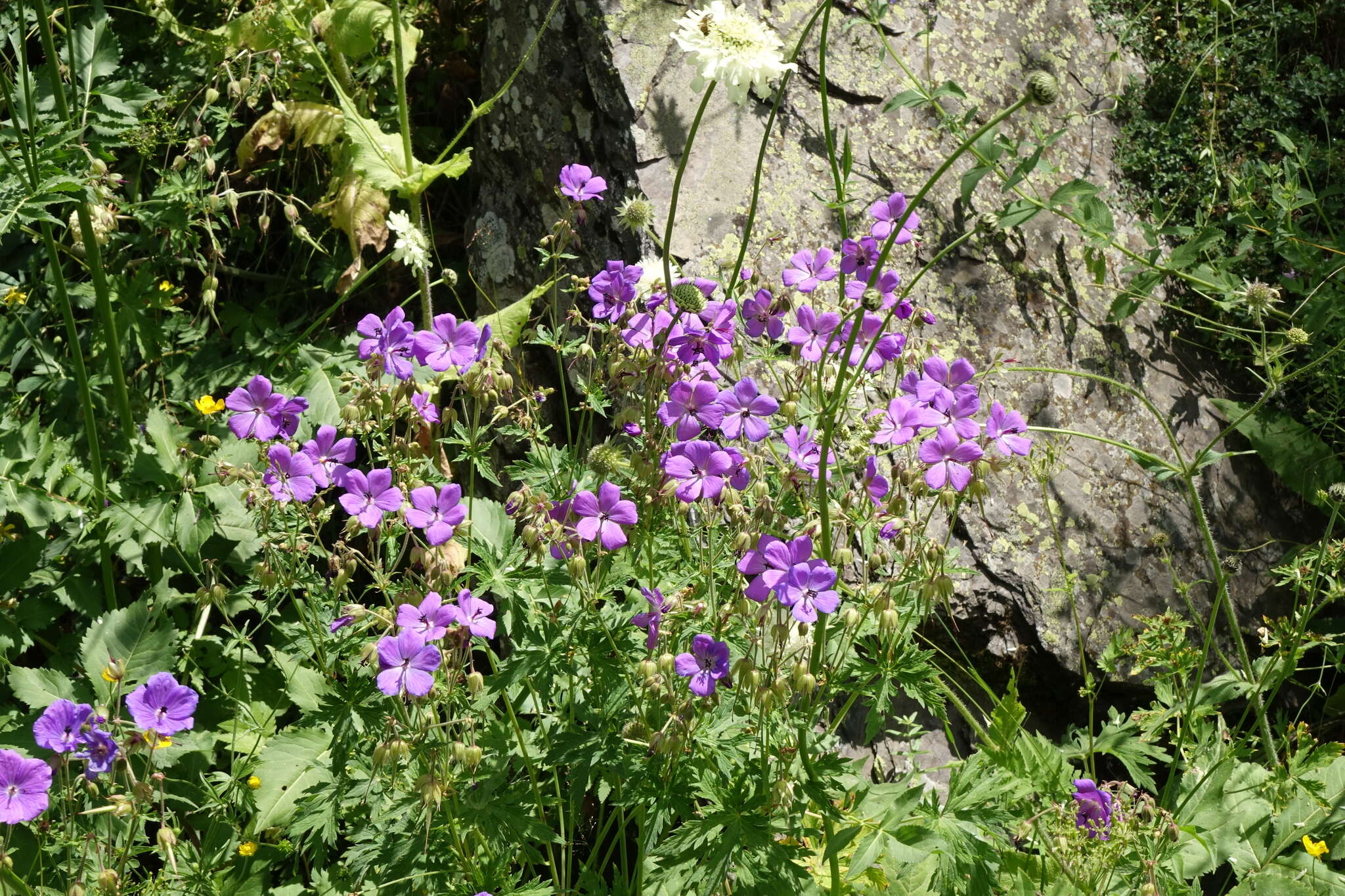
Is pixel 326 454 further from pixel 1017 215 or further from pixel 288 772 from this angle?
pixel 1017 215

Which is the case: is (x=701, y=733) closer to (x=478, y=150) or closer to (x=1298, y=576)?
(x=1298, y=576)

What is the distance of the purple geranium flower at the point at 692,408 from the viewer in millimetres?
2039

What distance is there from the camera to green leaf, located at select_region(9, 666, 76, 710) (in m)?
2.59

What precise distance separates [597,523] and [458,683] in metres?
0.42

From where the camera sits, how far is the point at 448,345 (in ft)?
7.14

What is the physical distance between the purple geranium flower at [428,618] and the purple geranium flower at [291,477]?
1.25 ft

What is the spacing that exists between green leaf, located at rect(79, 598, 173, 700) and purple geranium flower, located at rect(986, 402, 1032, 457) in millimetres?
2034

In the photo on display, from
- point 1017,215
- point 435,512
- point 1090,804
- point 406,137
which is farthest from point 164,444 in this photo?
point 1090,804

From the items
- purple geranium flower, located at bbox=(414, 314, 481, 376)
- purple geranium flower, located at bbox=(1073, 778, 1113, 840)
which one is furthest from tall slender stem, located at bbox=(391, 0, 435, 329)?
purple geranium flower, located at bbox=(1073, 778, 1113, 840)

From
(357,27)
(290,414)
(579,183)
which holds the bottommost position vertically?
(290,414)

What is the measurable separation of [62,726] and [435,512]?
74cm

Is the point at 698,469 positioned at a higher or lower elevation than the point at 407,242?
lower

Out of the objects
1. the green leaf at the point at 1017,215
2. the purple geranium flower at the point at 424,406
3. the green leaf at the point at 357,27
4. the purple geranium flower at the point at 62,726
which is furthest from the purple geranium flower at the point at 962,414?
the green leaf at the point at 357,27

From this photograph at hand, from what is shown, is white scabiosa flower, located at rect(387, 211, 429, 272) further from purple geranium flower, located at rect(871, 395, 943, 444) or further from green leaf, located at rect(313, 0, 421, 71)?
green leaf, located at rect(313, 0, 421, 71)
